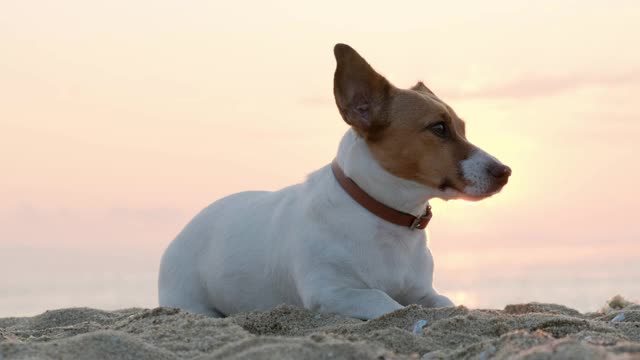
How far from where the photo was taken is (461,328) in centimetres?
613

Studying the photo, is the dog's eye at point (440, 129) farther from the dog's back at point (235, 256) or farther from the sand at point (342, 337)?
the sand at point (342, 337)

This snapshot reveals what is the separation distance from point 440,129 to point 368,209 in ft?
2.32

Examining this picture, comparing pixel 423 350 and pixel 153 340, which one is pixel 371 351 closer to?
pixel 423 350

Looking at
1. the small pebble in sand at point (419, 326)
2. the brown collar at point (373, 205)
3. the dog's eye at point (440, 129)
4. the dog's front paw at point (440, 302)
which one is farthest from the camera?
the dog's front paw at point (440, 302)

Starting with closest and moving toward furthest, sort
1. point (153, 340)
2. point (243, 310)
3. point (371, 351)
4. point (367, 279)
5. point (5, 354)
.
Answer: point (371, 351) → point (5, 354) → point (153, 340) → point (367, 279) → point (243, 310)

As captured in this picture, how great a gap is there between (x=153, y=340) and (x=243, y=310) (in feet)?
6.73

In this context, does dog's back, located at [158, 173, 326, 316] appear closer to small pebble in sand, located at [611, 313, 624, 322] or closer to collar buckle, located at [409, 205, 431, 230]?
collar buckle, located at [409, 205, 431, 230]

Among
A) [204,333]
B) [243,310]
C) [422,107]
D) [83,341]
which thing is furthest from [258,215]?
[83,341]

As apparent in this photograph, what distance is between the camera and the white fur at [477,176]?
7.17 m

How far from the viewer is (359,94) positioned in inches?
292

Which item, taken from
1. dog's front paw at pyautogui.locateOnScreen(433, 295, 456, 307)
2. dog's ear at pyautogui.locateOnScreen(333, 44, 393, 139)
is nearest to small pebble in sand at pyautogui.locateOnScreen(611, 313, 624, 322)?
dog's front paw at pyautogui.locateOnScreen(433, 295, 456, 307)

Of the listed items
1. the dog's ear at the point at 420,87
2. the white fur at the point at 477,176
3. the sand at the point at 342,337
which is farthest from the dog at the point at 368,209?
the dog's ear at the point at 420,87

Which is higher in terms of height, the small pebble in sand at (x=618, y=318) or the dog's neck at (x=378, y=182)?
the dog's neck at (x=378, y=182)

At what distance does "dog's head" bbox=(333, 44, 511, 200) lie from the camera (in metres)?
7.20
